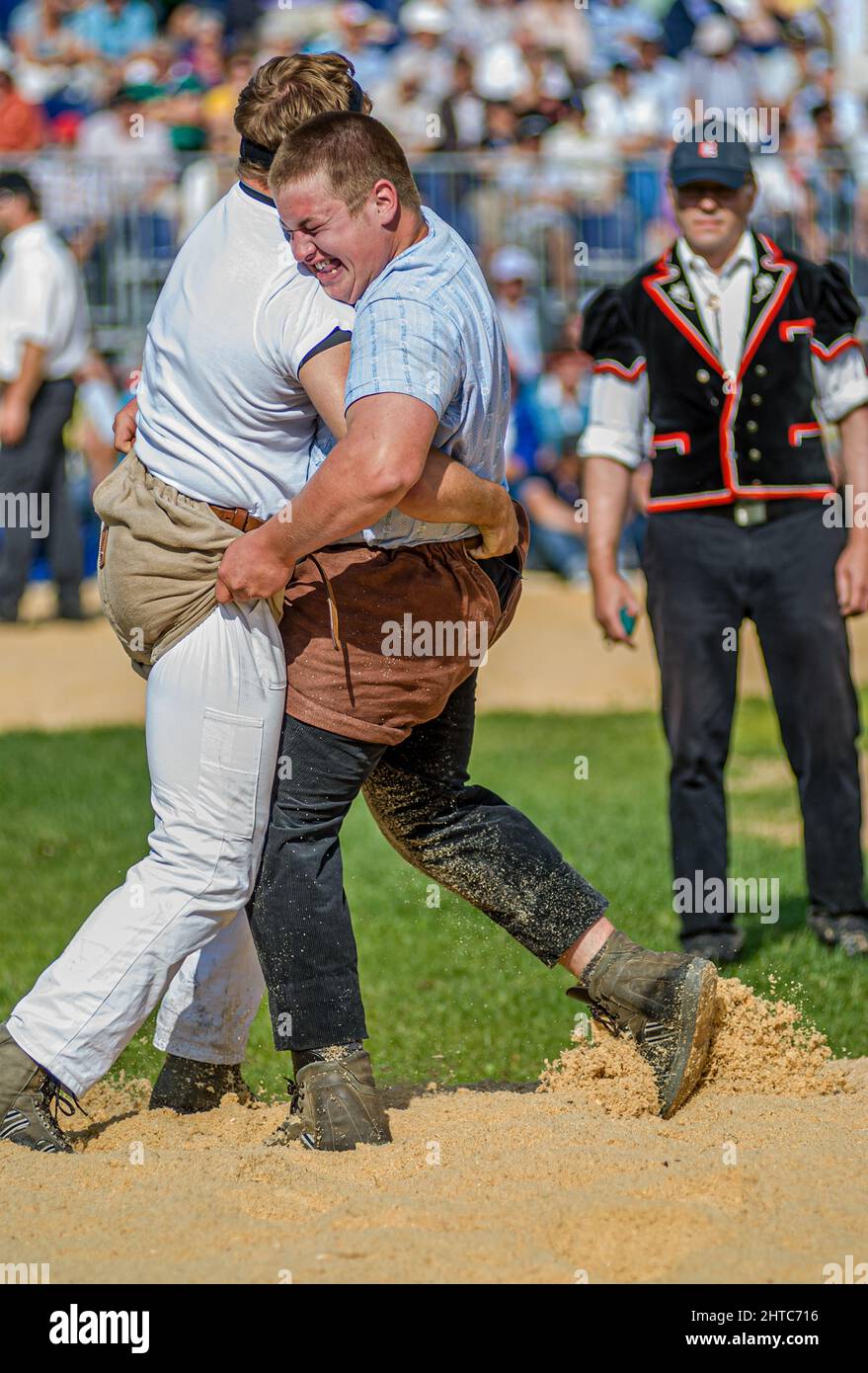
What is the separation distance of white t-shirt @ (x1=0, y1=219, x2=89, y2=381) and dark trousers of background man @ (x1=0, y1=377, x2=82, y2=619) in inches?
9.5

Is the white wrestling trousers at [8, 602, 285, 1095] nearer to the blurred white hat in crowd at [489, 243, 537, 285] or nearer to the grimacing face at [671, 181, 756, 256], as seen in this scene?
the grimacing face at [671, 181, 756, 256]

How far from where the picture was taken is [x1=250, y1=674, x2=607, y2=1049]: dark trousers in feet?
13.0

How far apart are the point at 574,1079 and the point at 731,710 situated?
2.10 metres

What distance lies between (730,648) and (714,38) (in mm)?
12828

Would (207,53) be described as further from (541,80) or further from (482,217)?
(482,217)

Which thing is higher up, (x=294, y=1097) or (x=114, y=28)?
(x=114, y=28)

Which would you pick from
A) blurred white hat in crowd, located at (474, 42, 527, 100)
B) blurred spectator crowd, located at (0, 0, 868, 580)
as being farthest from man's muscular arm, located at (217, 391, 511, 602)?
blurred white hat in crowd, located at (474, 42, 527, 100)

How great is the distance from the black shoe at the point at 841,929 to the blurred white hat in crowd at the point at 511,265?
9.38 metres

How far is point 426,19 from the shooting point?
58.0ft

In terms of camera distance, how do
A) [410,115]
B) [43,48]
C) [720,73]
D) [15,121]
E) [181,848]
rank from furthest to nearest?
[43,48] < [720,73] < [410,115] < [15,121] < [181,848]

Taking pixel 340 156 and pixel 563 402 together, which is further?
pixel 563 402

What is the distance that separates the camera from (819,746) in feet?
20.0

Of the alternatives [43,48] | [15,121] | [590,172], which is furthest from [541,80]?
Result: [43,48]
